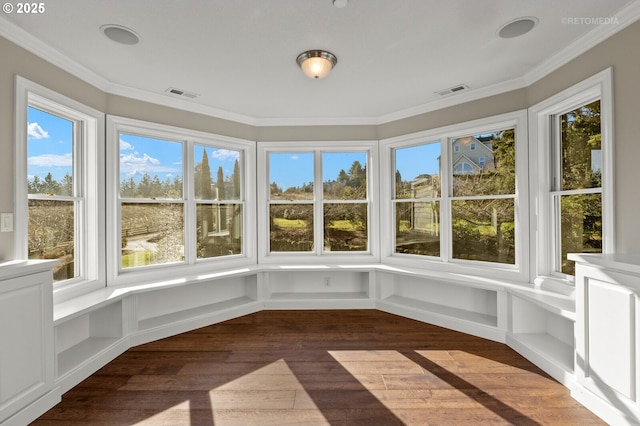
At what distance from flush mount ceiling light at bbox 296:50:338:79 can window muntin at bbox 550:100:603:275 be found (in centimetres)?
218

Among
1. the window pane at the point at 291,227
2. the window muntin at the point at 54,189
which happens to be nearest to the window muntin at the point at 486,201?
the window pane at the point at 291,227

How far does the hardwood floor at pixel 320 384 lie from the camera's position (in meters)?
1.95

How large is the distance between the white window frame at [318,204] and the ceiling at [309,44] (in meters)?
0.82

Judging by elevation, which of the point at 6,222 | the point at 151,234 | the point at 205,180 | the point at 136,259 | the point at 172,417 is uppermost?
the point at 205,180

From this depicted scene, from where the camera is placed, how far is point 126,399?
213cm

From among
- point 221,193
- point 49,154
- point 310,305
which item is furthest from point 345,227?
point 49,154

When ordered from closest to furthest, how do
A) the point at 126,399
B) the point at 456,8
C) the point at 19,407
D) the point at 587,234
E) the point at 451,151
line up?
the point at 19,407 < the point at 456,8 < the point at 126,399 < the point at 587,234 < the point at 451,151

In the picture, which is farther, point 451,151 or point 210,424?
point 451,151

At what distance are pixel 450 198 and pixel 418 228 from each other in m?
0.56

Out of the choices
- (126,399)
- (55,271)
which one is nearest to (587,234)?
(126,399)

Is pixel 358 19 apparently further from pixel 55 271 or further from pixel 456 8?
pixel 55 271

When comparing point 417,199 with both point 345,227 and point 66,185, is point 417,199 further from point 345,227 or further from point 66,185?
point 66,185

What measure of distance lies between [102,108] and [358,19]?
2.56 metres

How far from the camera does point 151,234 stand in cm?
342
